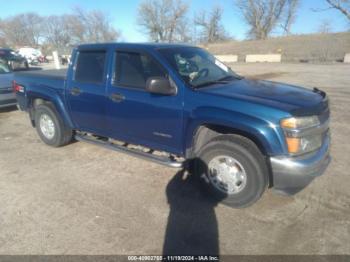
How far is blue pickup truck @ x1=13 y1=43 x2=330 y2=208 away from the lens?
3.09m

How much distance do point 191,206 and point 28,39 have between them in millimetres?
91171

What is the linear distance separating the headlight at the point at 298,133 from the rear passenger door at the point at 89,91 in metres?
2.54

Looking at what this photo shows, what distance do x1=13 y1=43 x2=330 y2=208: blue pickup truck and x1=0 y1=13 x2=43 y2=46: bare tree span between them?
86.0 metres

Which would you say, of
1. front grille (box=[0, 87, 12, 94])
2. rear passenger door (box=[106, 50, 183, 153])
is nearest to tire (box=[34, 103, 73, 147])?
rear passenger door (box=[106, 50, 183, 153])

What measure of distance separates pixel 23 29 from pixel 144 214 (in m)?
92.1

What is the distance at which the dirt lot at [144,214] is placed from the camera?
2.90 meters

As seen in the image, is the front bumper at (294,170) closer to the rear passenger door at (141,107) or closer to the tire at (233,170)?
the tire at (233,170)

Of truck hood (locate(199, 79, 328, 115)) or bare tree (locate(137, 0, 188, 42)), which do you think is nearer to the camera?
truck hood (locate(199, 79, 328, 115))

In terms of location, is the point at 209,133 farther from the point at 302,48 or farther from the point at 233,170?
the point at 302,48

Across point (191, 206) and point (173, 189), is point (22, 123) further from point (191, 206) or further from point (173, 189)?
point (191, 206)

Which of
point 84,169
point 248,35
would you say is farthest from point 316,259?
point 248,35

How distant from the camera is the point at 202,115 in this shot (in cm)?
340

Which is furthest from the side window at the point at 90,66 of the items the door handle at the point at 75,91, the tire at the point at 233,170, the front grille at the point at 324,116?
the front grille at the point at 324,116

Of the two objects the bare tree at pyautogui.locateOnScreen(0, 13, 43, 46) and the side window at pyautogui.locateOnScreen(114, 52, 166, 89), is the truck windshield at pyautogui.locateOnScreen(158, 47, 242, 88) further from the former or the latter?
the bare tree at pyautogui.locateOnScreen(0, 13, 43, 46)
